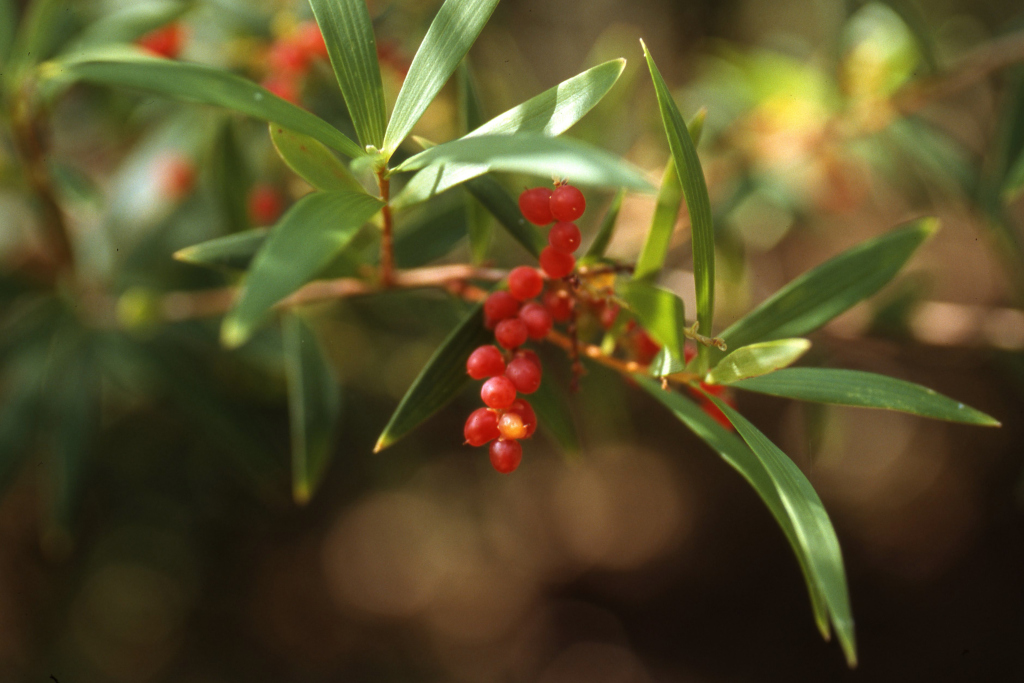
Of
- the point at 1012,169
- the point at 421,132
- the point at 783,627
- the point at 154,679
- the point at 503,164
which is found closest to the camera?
the point at 503,164

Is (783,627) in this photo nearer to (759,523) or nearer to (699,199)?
(759,523)

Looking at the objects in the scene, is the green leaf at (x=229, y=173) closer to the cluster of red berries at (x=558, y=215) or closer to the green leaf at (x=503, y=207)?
the green leaf at (x=503, y=207)

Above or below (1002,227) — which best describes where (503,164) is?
above

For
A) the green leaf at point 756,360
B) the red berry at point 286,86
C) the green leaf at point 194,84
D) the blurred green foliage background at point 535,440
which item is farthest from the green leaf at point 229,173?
the green leaf at point 756,360

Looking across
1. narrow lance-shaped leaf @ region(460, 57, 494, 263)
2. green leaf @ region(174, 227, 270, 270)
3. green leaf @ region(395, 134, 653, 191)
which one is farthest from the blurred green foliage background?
green leaf @ region(395, 134, 653, 191)

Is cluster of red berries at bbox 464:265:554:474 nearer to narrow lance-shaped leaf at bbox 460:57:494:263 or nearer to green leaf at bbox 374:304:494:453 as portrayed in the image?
green leaf at bbox 374:304:494:453

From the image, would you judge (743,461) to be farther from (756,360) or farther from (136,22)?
(136,22)

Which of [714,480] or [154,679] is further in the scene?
[714,480]

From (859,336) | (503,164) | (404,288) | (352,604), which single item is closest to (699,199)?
(503,164)
